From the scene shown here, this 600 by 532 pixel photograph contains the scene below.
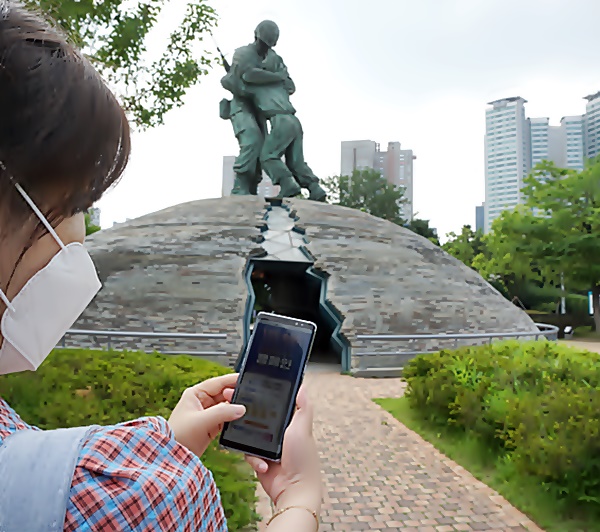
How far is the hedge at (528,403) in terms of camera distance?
4.45 metres

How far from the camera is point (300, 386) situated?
1633mm

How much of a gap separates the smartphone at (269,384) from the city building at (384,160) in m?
55.1

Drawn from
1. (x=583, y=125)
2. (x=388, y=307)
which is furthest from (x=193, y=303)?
(x=583, y=125)

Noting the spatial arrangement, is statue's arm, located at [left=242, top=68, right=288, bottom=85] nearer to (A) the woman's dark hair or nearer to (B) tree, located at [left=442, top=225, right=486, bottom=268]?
(A) the woman's dark hair

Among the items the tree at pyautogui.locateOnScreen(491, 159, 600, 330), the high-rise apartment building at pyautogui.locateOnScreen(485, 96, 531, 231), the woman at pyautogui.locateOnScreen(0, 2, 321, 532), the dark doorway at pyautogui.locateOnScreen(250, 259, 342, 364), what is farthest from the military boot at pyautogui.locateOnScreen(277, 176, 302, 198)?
the high-rise apartment building at pyautogui.locateOnScreen(485, 96, 531, 231)

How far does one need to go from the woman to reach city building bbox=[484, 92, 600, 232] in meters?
54.4

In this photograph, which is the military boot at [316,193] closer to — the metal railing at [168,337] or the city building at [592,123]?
the metal railing at [168,337]

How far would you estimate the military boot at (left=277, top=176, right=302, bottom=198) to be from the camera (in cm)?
1853

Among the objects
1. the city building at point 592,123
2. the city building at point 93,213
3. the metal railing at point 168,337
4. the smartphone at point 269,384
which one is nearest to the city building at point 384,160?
the city building at point 592,123

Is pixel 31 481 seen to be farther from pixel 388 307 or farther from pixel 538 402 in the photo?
pixel 388 307

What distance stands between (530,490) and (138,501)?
16.0 ft

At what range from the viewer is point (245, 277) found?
13.6 m

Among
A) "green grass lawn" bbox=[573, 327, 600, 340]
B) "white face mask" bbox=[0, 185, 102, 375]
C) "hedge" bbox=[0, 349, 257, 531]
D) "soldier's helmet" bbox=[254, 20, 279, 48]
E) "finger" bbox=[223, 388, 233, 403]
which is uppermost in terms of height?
"soldier's helmet" bbox=[254, 20, 279, 48]

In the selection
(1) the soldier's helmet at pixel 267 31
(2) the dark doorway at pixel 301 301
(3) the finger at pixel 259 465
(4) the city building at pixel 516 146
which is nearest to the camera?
(3) the finger at pixel 259 465
